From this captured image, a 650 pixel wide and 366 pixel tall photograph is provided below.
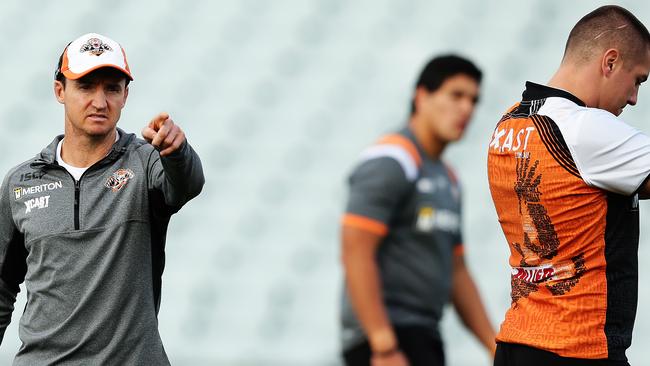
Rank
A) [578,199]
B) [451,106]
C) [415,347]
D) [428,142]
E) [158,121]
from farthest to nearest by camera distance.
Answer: [451,106] < [428,142] < [415,347] < [578,199] < [158,121]

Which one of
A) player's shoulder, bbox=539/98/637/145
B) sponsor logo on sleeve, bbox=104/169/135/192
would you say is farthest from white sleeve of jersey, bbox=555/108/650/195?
sponsor logo on sleeve, bbox=104/169/135/192

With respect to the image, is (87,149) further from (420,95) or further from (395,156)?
(420,95)

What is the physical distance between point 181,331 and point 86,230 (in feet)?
22.4

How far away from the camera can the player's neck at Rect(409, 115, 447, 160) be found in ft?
16.4

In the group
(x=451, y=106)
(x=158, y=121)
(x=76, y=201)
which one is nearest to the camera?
(x=158, y=121)

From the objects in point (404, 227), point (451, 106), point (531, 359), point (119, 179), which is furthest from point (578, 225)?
point (451, 106)

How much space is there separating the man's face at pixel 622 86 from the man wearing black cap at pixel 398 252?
141 centimetres

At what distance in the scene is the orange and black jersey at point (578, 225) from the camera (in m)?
3.21

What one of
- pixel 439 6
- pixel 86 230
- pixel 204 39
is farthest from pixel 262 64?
pixel 86 230

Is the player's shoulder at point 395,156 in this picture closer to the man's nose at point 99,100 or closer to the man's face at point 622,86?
the man's face at point 622,86

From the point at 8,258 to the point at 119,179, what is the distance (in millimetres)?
458

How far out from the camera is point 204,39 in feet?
39.6

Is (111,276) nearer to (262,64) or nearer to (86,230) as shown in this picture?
(86,230)

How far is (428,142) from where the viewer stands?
501 cm
